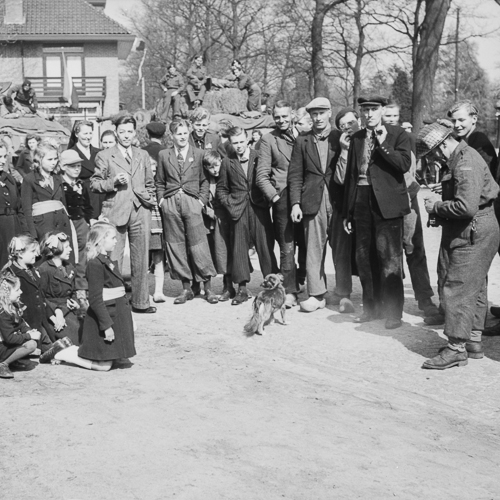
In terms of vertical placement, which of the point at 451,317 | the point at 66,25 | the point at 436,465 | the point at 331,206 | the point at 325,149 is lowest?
the point at 436,465

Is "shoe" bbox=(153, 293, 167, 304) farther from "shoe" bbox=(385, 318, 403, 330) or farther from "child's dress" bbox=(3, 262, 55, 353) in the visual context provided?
"shoe" bbox=(385, 318, 403, 330)

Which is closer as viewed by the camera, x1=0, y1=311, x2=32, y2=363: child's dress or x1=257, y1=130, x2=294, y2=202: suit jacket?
x1=0, y1=311, x2=32, y2=363: child's dress

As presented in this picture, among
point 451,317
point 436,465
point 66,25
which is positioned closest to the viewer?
point 436,465

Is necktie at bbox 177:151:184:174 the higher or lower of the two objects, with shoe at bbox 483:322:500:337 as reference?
higher

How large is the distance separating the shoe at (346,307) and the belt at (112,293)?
109 inches

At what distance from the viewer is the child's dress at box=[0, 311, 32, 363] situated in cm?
731

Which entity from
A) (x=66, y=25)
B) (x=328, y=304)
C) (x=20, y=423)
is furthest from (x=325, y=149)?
(x=66, y=25)

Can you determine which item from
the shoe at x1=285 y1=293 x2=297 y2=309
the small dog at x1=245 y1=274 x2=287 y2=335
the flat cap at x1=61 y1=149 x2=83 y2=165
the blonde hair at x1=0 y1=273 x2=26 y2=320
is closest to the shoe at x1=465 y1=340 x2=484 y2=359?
the small dog at x1=245 y1=274 x2=287 y2=335

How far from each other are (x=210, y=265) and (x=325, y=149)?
194 cm

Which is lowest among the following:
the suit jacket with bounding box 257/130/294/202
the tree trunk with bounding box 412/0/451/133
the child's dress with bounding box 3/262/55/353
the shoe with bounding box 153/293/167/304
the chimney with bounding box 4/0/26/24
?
the shoe with bounding box 153/293/167/304

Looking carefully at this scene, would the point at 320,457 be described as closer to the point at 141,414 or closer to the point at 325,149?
the point at 141,414

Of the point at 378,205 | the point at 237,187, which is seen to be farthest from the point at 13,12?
the point at 378,205

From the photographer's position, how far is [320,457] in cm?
534

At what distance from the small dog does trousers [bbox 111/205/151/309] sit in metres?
1.57
